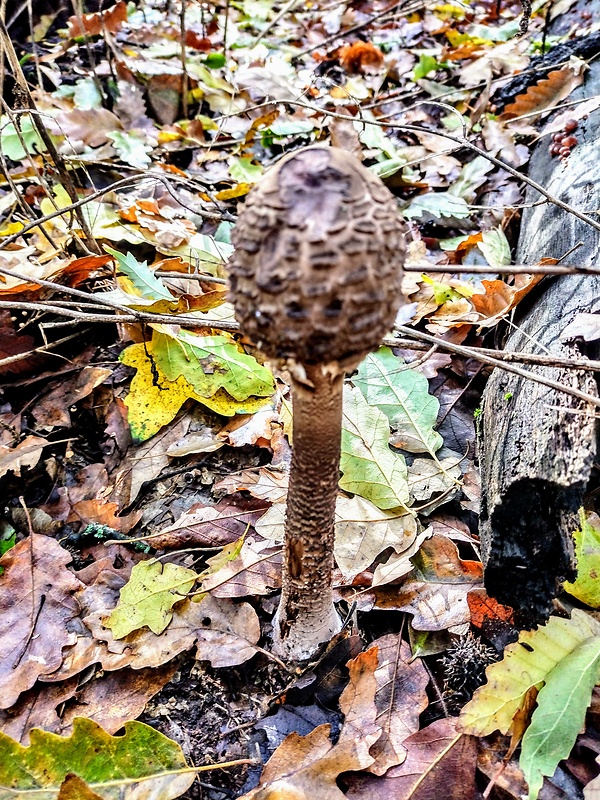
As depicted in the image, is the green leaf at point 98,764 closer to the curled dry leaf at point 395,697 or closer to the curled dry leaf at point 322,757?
the curled dry leaf at point 322,757

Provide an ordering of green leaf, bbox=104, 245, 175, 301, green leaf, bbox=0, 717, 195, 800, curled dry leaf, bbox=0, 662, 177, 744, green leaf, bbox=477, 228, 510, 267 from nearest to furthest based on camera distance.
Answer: green leaf, bbox=0, 717, 195, 800 < curled dry leaf, bbox=0, 662, 177, 744 < green leaf, bbox=104, 245, 175, 301 < green leaf, bbox=477, 228, 510, 267

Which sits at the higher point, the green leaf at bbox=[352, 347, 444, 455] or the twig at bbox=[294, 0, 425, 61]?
the twig at bbox=[294, 0, 425, 61]

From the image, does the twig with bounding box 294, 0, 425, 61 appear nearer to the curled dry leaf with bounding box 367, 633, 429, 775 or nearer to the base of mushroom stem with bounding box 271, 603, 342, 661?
the base of mushroom stem with bounding box 271, 603, 342, 661

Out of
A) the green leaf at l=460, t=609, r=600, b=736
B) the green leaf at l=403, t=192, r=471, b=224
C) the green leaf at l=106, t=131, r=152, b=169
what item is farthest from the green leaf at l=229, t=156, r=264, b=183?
the green leaf at l=460, t=609, r=600, b=736

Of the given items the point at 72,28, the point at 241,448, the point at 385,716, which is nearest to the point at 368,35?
the point at 72,28

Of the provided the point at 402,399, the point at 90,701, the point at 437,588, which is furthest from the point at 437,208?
the point at 90,701

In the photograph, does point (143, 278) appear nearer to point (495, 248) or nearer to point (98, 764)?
point (495, 248)
